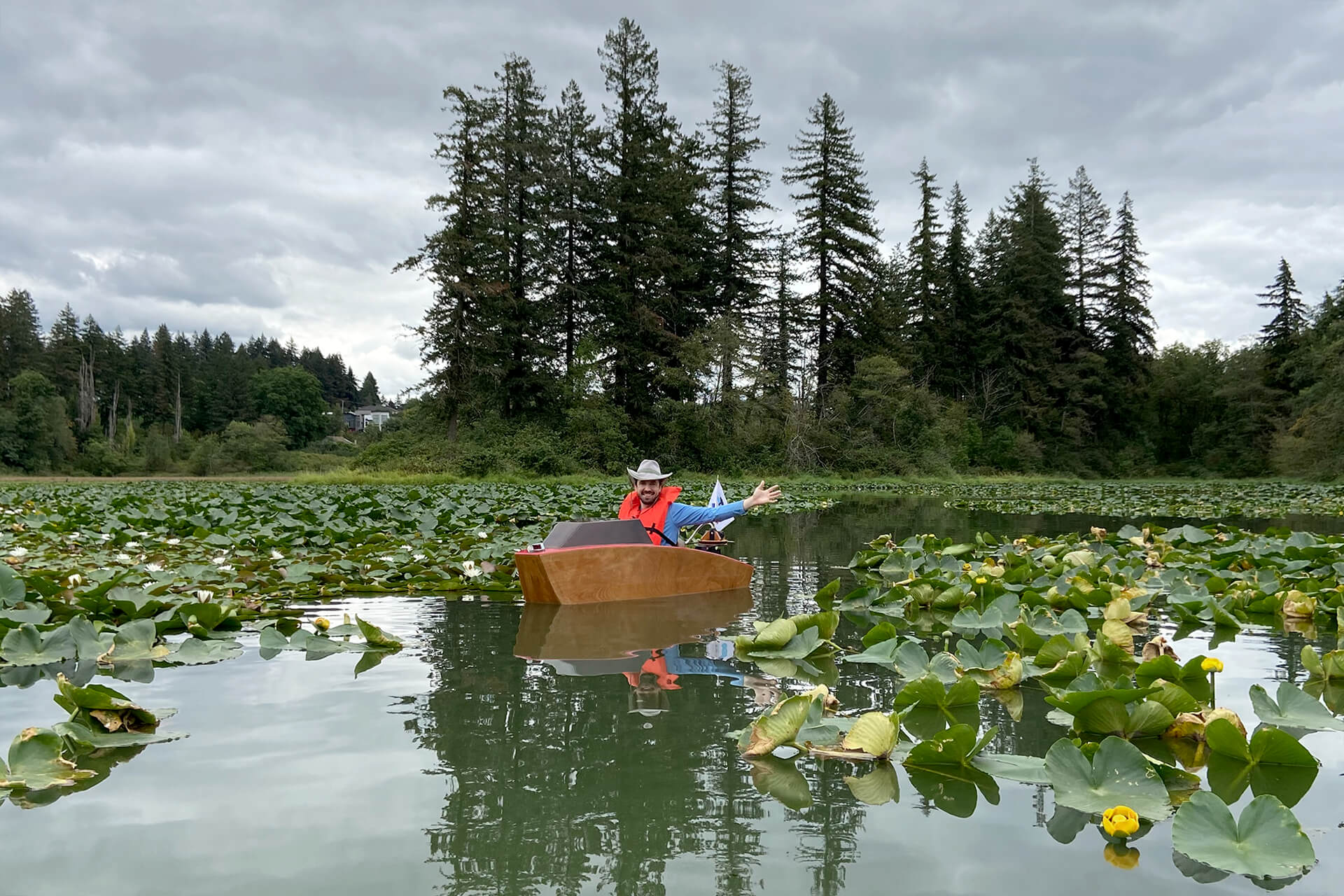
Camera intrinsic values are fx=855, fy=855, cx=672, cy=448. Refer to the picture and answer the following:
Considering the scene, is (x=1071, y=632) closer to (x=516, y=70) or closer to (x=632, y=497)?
(x=632, y=497)

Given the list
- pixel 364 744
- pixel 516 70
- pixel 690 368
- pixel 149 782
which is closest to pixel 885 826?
pixel 364 744

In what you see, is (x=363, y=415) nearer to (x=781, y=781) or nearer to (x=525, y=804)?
(x=525, y=804)

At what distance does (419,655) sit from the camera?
13.8ft

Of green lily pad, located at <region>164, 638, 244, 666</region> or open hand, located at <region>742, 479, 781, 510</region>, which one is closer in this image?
green lily pad, located at <region>164, 638, 244, 666</region>

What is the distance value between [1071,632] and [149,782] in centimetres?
405

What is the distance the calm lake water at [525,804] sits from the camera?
78.4 inches

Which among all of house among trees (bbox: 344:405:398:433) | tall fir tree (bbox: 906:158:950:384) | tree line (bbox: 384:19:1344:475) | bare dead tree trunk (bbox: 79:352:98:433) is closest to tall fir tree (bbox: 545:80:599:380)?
tree line (bbox: 384:19:1344:475)

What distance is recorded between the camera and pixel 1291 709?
2.94 meters

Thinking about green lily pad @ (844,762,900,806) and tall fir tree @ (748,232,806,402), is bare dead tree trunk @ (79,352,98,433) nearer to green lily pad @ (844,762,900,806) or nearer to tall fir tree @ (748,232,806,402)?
tall fir tree @ (748,232,806,402)

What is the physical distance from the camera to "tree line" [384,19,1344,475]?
26.6m

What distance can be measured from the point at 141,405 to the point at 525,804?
65.0m

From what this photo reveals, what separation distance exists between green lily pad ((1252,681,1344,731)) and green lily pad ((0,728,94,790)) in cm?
374

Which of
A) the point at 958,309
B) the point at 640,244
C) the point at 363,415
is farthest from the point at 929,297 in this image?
the point at 363,415

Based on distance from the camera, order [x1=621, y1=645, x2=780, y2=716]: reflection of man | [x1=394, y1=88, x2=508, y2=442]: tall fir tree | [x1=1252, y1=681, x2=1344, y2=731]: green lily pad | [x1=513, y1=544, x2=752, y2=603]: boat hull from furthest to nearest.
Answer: [x1=394, y1=88, x2=508, y2=442]: tall fir tree, [x1=513, y1=544, x2=752, y2=603]: boat hull, [x1=621, y1=645, x2=780, y2=716]: reflection of man, [x1=1252, y1=681, x2=1344, y2=731]: green lily pad
